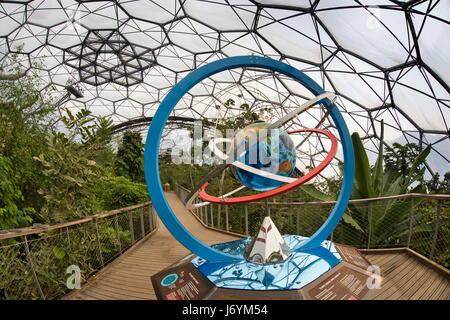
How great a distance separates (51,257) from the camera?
3.85 meters

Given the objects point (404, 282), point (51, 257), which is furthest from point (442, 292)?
point (51, 257)

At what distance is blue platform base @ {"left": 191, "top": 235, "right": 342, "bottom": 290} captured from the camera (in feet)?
9.05

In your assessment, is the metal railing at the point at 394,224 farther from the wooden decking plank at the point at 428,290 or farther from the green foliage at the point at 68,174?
the green foliage at the point at 68,174

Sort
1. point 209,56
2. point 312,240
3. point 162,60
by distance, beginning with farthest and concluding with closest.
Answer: point 162,60 → point 209,56 → point 312,240

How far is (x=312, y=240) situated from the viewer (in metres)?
A: 3.89

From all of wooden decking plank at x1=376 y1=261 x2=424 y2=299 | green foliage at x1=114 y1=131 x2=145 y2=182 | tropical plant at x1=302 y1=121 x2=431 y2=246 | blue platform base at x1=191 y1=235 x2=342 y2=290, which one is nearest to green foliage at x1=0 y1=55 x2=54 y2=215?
blue platform base at x1=191 y1=235 x2=342 y2=290

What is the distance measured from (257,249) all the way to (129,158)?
1254 cm

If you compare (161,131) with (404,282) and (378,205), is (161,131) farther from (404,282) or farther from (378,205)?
(378,205)

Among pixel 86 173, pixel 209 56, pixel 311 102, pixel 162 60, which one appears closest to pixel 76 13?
pixel 162 60

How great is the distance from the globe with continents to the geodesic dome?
85 cm

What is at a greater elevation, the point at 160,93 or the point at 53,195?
the point at 160,93

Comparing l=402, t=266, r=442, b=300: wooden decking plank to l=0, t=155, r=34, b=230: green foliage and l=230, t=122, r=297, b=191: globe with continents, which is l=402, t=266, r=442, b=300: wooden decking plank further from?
l=0, t=155, r=34, b=230: green foliage
